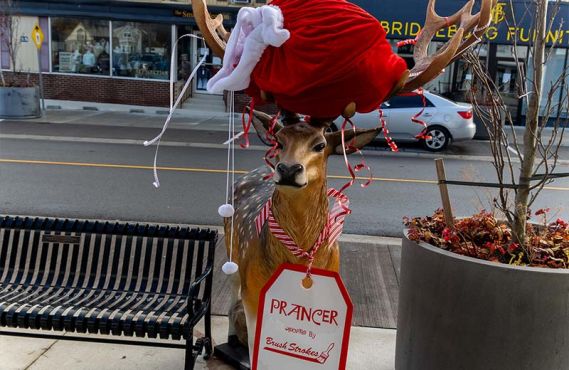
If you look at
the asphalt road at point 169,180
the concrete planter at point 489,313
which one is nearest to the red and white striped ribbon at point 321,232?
the concrete planter at point 489,313

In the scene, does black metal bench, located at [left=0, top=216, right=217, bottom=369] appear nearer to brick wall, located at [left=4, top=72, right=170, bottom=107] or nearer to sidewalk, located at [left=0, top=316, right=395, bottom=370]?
sidewalk, located at [left=0, top=316, right=395, bottom=370]

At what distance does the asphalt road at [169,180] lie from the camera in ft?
25.3

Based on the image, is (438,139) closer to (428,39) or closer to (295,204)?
(428,39)

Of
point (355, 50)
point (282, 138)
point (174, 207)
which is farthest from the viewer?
point (174, 207)

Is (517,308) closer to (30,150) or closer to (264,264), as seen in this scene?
(264,264)

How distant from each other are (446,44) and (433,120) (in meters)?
12.2

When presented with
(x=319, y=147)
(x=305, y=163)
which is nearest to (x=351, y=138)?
(x=319, y=147)

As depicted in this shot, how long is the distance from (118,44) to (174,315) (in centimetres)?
2004

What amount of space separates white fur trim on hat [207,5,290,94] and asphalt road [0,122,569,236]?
288cm

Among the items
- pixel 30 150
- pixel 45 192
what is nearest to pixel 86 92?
pixel 30 150

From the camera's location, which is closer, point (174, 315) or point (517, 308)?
point (517, 308)

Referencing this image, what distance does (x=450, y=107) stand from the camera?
14148 millimetres

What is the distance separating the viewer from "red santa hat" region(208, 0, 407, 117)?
197cm

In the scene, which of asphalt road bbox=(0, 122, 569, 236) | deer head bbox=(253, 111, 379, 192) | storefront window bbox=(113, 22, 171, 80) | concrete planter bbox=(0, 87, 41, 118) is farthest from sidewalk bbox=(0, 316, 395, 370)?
storefront window bbox=(113, 22, 171, 80)
